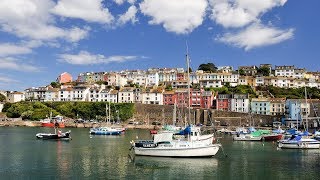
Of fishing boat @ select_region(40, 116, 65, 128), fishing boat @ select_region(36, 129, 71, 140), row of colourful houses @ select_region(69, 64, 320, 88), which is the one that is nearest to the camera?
fishing boat @ select_region(36, 129, 71, 140)

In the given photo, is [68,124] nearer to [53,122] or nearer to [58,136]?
[53,122]

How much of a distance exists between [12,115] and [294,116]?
2599 inches

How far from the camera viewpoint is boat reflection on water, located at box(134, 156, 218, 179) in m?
24.4

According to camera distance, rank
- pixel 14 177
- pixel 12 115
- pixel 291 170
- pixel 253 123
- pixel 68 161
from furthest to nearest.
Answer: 1. pixel 12 115
2. pixel 253 123
3. pixel 68 161
4. pixel 291 170
5. pixel 14 177

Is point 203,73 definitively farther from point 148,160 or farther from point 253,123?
point 148,160

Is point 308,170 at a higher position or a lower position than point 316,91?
lower

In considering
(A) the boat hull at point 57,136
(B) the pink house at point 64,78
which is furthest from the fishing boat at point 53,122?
(B) the pink house at point 64,78

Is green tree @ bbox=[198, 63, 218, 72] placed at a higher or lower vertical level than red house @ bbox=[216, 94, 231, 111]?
higher

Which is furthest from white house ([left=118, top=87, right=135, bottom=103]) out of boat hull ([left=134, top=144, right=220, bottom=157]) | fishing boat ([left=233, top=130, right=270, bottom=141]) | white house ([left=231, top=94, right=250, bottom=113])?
boat hull ([left=134, top=144, right=220, bottom=157])

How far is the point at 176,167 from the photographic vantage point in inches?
1061

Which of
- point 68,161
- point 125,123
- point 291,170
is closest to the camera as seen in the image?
point 291,170

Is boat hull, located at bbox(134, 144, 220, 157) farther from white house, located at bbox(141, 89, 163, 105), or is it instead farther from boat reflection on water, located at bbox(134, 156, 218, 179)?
white house, located at bbox(141, 89, 163, 105)

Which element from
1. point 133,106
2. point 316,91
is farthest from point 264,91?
point 133,106

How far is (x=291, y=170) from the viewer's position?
26.8 meters
